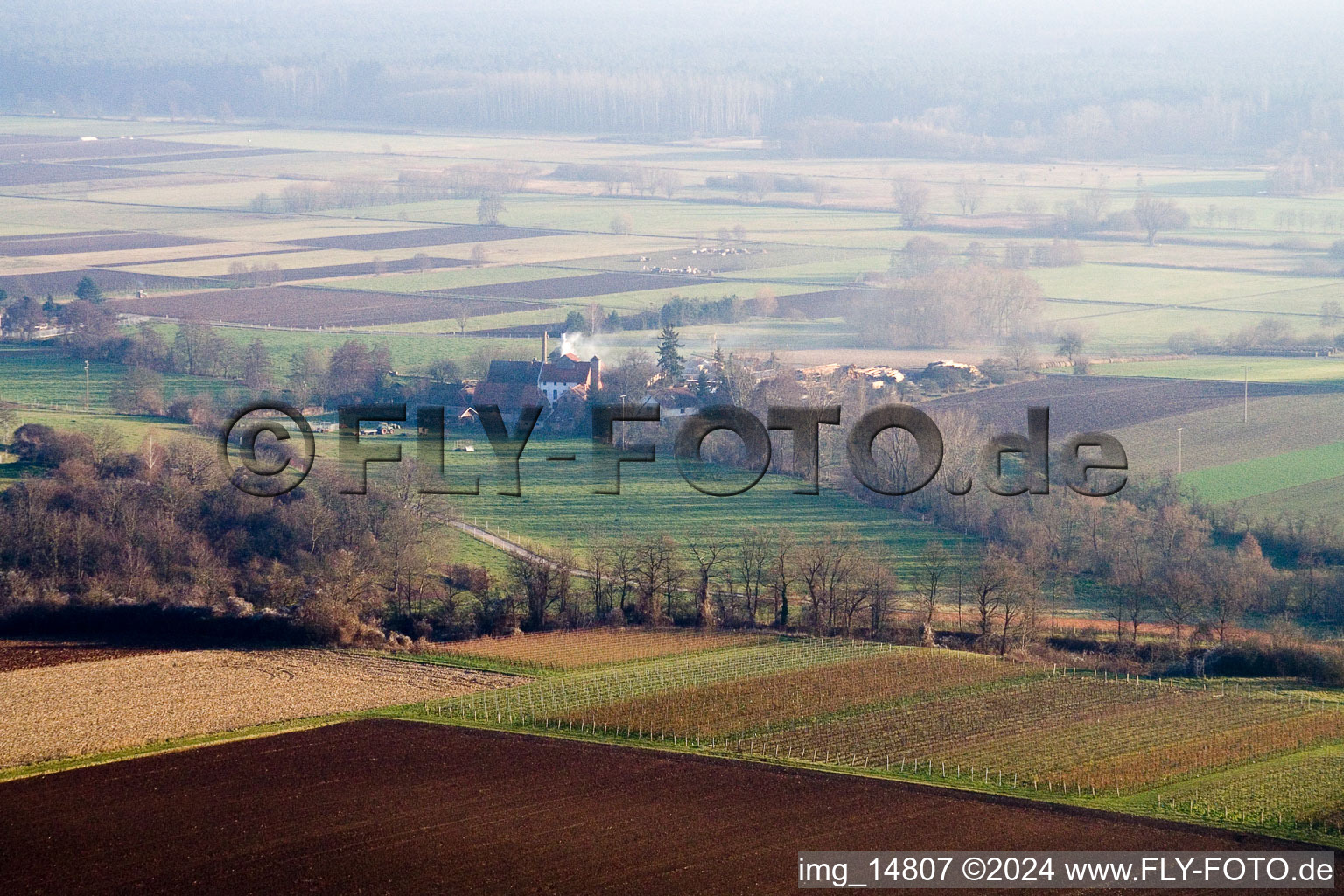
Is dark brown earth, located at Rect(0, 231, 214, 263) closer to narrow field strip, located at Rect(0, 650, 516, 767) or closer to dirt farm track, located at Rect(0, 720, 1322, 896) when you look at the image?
narrow field strip, located at Rect(0, 650, 516, 767)

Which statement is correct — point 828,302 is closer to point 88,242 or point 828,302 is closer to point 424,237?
point 424,237

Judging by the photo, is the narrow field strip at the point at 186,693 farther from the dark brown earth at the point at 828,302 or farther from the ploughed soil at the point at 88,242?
the ploughed soil at the point at 88,242

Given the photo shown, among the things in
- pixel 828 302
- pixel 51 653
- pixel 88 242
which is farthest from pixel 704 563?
pixel 88 242

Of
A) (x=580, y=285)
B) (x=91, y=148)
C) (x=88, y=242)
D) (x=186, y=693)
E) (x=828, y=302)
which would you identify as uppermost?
(x=91, y=148)

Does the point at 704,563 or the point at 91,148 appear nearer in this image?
the point at 704,563

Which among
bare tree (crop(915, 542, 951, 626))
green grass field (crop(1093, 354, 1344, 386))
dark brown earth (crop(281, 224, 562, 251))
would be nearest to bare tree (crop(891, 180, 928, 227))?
dark brown earth (crop(281, 224, 562, 251))

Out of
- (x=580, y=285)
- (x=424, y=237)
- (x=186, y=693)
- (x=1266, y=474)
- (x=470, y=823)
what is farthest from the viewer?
(x=424, y=237)

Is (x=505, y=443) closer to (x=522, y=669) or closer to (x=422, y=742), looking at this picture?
(x=522, y=669)

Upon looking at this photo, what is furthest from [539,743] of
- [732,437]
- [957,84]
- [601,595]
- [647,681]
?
[957,84]
